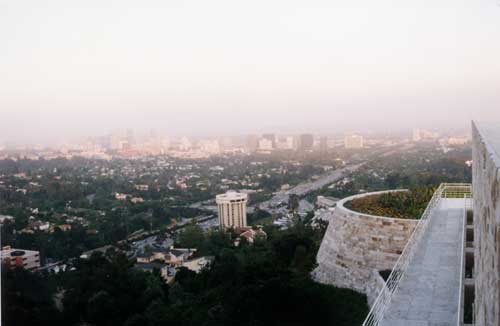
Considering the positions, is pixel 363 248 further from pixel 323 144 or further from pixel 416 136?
pixel 323 144

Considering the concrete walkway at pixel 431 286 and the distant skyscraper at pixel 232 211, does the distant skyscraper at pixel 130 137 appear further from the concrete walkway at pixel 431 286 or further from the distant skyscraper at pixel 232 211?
the concrete walkway at pixel 431 286

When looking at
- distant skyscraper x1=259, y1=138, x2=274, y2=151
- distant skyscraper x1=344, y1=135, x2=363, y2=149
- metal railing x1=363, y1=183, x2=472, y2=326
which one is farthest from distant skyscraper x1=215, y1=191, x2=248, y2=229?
distant skyscraper x1=344, y1=135, x2=363, y2=149

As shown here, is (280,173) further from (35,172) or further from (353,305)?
(353,305)

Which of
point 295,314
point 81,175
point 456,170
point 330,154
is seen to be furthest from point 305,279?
point 330,154

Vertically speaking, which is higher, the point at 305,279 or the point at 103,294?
the point at 305,279

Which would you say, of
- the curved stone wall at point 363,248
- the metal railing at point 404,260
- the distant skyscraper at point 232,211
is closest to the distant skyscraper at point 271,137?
the distant skyscraper at point 232,211

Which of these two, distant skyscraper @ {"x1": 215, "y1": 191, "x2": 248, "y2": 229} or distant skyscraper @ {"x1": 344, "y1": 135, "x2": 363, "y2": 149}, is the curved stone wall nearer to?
distant skyscraper @ {"x1": 215, "y1": 191, "x2": 248, "y2": 229}
